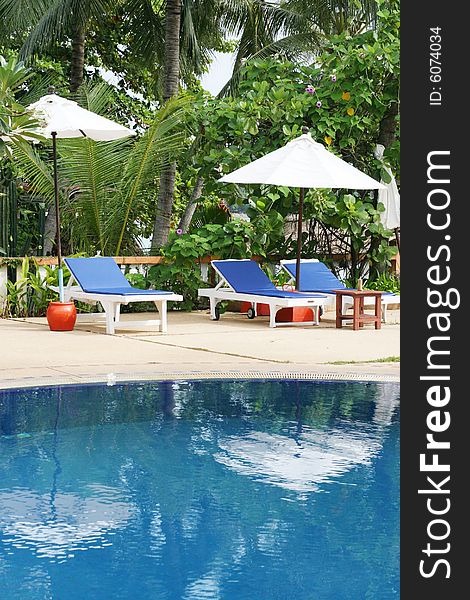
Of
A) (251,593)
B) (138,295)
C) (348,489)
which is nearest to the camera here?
(251,593)

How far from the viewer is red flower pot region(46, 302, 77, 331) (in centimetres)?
1290

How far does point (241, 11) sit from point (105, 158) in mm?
10792

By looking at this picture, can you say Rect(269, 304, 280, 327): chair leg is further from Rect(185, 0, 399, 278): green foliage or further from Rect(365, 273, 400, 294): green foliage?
Rect(365, 273, 400, 294): green foliage

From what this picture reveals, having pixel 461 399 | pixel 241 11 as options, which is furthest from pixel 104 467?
pixel 241 11

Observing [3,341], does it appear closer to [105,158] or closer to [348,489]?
[105,158]

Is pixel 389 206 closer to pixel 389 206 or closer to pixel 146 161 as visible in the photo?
pixel 389 206

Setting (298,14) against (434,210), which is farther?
(298,14)

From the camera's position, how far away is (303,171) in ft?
44.4

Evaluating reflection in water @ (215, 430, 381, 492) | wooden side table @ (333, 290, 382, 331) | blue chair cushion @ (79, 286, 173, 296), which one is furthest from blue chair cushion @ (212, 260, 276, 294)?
reflection in water @ (215, 430, 381, 492)

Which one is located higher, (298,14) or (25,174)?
(298,14)

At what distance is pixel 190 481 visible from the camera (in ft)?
20.3

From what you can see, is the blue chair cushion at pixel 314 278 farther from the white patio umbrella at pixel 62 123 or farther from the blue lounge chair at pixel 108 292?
the white patio umbrella at pixel 62 123

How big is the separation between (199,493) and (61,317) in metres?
7.29

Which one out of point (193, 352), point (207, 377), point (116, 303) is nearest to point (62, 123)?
point (116, 303)
